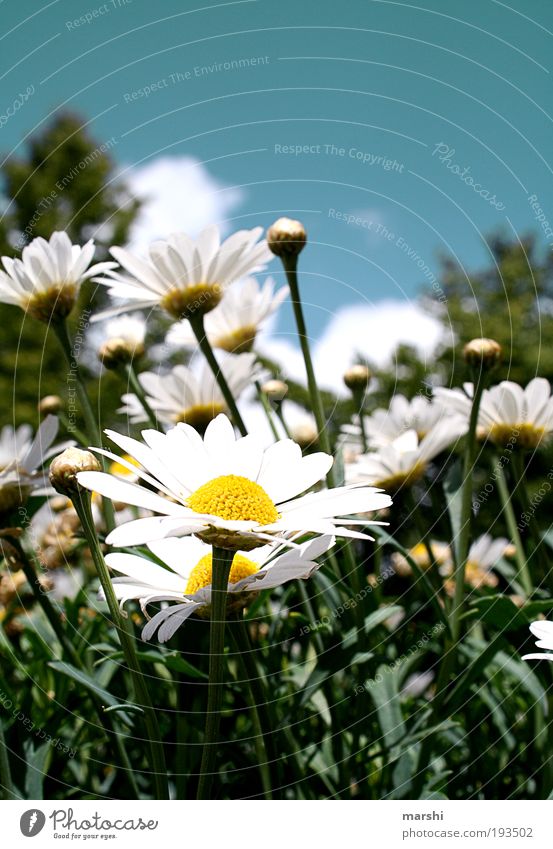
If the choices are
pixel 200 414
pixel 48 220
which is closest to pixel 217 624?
pixel 200 414

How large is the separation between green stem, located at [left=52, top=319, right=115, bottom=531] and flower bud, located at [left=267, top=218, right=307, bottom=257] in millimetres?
192

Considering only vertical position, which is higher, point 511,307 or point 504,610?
point 511,307

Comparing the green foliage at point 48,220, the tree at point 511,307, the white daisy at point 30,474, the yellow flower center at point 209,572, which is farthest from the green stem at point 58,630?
the green foliage at point 48,220

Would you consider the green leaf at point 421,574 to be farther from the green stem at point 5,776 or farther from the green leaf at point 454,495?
the green stem at point 5,776

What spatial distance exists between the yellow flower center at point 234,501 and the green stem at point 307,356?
16 cm

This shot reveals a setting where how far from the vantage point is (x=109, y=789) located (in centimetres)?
74

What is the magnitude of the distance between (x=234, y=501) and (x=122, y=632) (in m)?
0.10

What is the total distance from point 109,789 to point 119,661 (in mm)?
138

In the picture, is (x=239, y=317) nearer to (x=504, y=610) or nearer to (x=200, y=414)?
(x=200, y=414)

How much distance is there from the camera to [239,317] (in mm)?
919

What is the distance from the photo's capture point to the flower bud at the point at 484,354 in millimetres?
722

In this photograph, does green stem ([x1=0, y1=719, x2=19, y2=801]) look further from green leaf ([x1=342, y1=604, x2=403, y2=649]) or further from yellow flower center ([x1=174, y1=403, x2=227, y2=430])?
yellow flower center ([x1=174, y1=403, x2=227, y2=430])
